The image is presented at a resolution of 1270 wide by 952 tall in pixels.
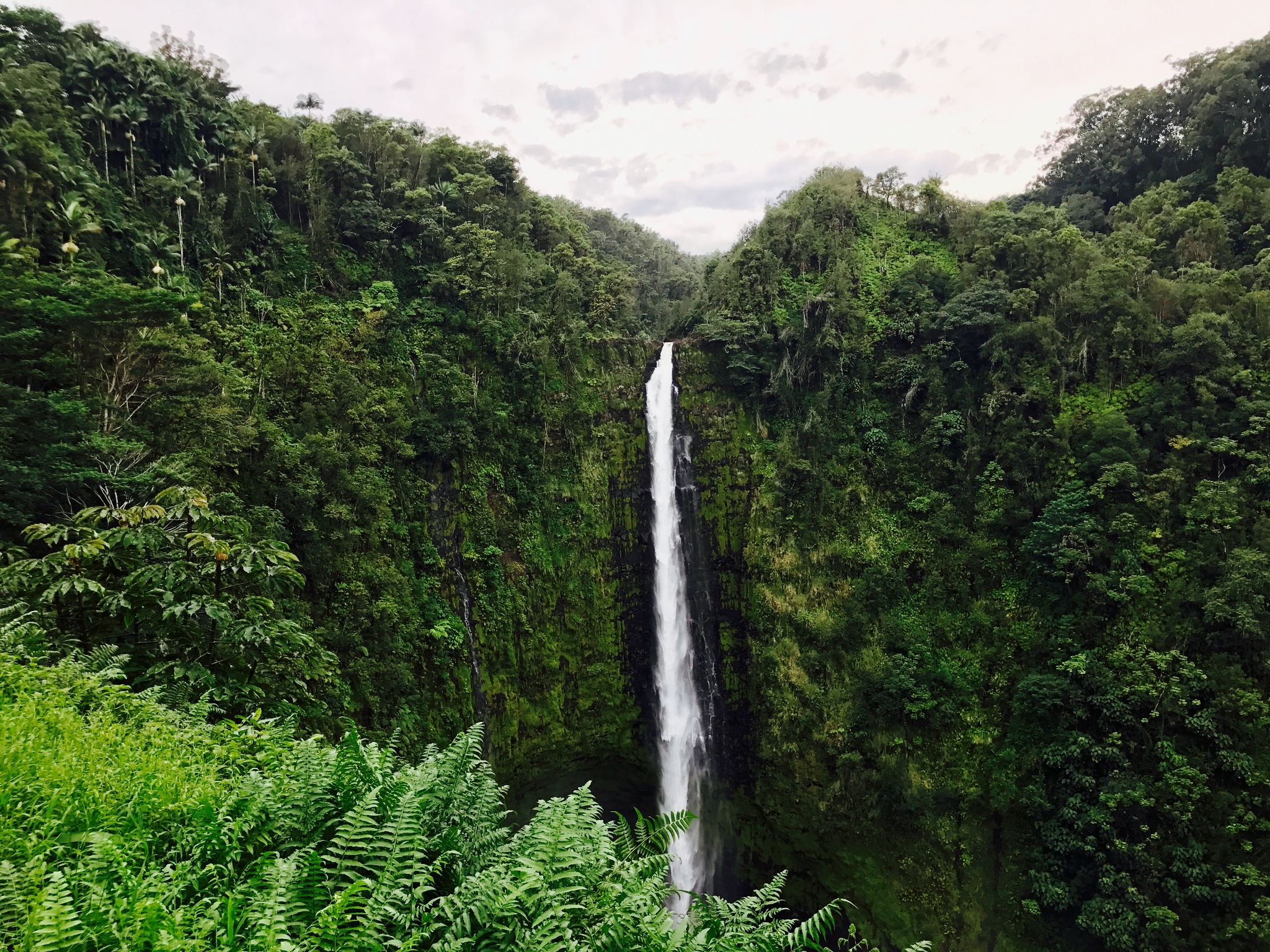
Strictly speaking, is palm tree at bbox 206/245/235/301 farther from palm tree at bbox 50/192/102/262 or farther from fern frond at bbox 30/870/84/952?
fern frond at bbox 30/870/84/952

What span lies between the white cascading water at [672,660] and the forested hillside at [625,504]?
0.67m

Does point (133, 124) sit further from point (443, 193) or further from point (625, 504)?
point (625, 504)

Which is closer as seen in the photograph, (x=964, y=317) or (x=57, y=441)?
(x=57, y=441)

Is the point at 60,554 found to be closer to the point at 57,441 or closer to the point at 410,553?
the point at 57,441

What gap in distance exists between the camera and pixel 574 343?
18.9m

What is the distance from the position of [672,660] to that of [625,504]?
495 centimetres

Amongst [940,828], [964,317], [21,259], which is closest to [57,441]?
[21,259]

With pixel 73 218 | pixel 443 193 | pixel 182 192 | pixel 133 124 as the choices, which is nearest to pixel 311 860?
pixel 73 218

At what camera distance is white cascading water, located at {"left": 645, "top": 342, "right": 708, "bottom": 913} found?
16250 millimetres

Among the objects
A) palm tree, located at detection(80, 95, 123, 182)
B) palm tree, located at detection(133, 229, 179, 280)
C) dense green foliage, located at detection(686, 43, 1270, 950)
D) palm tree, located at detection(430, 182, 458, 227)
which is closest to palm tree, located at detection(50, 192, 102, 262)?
palm tree, located at detection(133, 229, 179, 280)

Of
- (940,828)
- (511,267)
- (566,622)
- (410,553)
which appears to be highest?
(511,267)

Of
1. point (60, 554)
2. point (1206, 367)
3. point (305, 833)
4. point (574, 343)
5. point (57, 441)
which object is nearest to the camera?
point (305, 833)

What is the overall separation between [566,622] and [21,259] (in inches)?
525

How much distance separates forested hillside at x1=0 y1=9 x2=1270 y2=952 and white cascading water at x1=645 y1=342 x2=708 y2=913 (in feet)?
2.19
